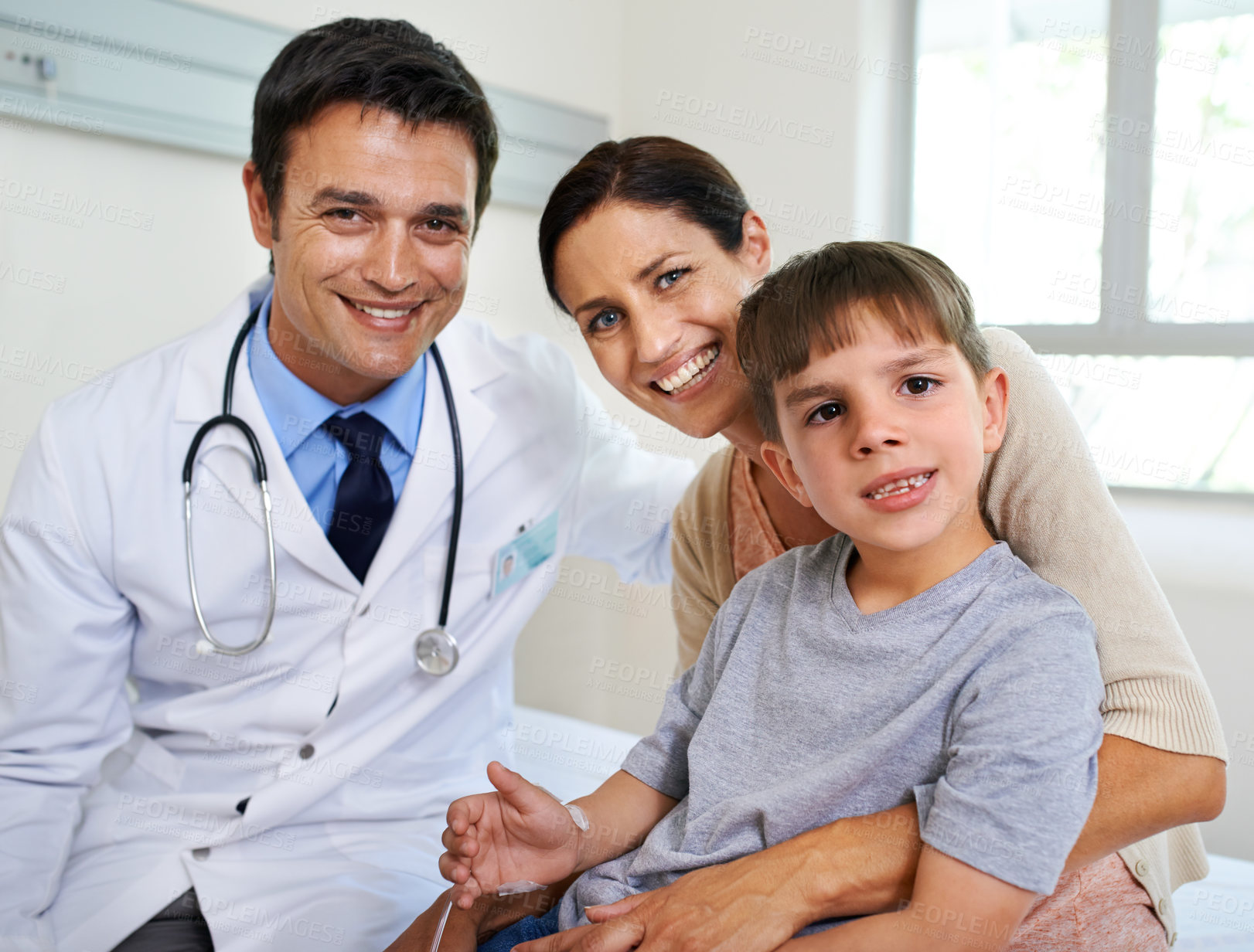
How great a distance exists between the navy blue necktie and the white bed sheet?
522 millimetres

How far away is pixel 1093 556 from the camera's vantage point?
102cm

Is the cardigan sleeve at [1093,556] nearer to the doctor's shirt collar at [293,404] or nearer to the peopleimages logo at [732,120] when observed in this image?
the doctor's shirt collar at [293,404]

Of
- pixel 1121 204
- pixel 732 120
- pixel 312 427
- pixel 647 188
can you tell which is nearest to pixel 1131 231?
pixel 1121 204

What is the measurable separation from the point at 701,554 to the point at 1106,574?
0.69 metres

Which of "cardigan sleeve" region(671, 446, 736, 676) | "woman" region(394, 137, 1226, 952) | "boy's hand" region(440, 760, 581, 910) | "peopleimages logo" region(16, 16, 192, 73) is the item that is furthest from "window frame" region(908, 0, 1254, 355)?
"peopleimages logo" region(16, 16, 192, 73)

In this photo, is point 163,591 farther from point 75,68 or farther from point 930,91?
point 930,91

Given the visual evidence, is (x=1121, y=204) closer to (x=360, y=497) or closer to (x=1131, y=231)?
(x=1131, y=231)

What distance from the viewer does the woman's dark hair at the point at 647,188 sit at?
4.50ft

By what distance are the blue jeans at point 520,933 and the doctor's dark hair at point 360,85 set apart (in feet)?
3.77

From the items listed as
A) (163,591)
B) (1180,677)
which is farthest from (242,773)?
(1180,677)

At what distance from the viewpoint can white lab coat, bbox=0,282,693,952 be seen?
4.71 ft

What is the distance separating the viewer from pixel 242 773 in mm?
1574

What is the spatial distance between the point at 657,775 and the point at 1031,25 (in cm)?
255

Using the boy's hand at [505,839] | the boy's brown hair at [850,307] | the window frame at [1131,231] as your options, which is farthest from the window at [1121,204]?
the boy's hand at [505,839]
